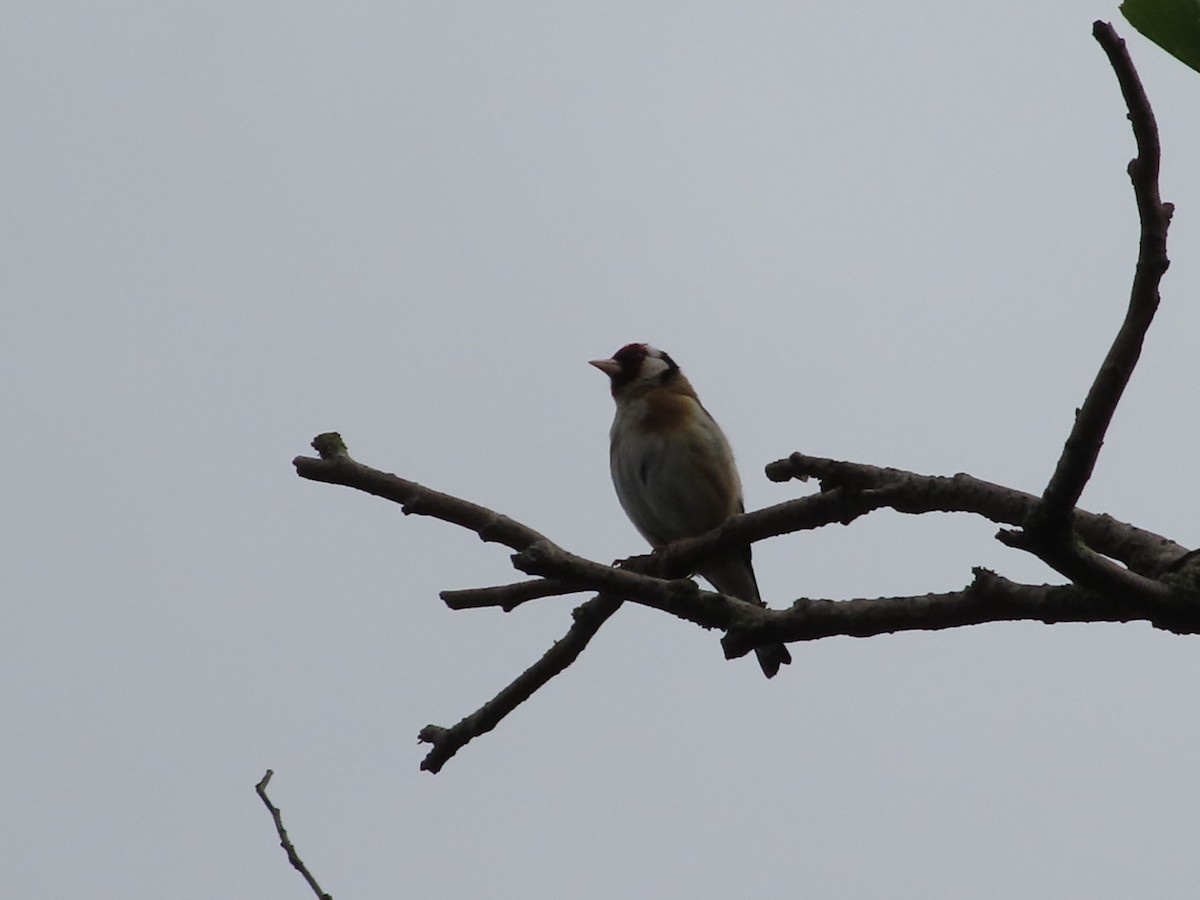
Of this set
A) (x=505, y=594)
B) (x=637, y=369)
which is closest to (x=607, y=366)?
(x=637, y=369)

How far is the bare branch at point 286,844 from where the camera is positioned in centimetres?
280

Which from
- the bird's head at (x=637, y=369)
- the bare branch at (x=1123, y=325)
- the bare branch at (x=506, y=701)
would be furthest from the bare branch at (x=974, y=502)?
the bird's head at (x=637, y=369)

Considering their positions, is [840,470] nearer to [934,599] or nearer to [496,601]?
[934,599]

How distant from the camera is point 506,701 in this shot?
3.29 meters

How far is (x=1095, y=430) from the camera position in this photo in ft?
6.81

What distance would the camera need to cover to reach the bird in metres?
7.13

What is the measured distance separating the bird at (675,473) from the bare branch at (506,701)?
352 centimetres

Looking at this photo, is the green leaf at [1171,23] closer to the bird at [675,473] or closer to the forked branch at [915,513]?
the forked branch at [915,513]

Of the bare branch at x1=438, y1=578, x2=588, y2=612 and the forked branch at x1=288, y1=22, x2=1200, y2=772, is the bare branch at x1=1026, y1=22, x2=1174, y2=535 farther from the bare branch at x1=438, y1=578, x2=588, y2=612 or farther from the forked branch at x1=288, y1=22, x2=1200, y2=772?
the bare branch at x1=438, y1=578, x2=588, y2=612

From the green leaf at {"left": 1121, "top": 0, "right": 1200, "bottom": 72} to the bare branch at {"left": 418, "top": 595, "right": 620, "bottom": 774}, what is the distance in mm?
1762

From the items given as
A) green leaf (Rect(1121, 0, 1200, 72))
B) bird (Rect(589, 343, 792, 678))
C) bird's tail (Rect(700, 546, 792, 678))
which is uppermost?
bird (Rect(589, 343, 792, 678))

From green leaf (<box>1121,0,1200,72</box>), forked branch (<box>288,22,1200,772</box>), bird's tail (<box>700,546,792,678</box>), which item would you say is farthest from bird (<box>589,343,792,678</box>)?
green leaf (<box>1121,0,1200,72</box>)

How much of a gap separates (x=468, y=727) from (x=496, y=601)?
11.8 inches

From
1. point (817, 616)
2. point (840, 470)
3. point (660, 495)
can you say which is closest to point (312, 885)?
point (817, 616)
